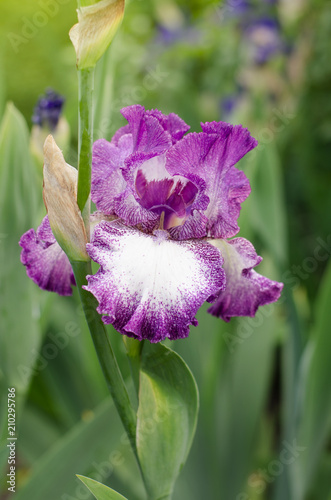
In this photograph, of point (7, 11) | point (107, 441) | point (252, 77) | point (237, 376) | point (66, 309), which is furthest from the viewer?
point (7, 11)

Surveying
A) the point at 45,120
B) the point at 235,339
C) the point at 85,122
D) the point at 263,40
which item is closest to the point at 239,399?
the point at 235,339

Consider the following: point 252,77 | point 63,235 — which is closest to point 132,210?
point 63,235

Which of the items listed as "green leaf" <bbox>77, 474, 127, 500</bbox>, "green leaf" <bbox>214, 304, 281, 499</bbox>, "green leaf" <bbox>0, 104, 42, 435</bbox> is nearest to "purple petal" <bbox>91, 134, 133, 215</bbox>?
"green leaf" <bbox>77, 474, 127, 500</bbox>

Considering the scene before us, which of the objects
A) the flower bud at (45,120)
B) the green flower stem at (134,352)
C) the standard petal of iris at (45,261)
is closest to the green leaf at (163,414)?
the green flower stem at (134,352)

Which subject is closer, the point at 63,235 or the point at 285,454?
the point at 63,235

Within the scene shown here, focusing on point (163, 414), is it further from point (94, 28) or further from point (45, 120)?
point (45, 120)

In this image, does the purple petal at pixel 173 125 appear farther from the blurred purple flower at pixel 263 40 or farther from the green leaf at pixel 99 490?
the blurred purple flower at pixel 263 40

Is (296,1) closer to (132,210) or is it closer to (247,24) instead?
(247,24)
